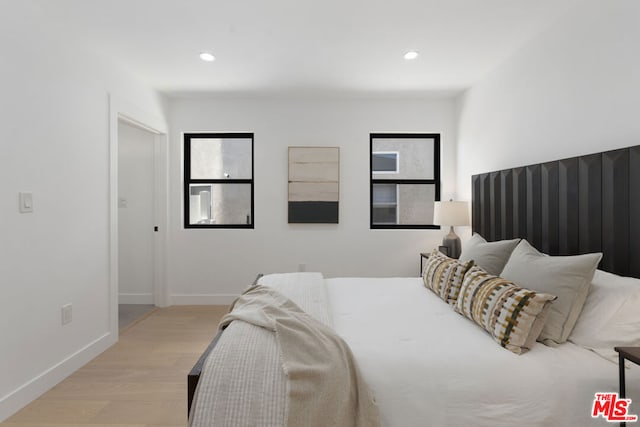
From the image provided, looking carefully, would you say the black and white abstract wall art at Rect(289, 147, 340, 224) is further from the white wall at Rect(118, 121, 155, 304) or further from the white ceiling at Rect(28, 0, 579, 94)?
the white wall at Rect(118, 121, 155, 304)

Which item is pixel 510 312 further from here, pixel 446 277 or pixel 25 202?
pixel 25 202

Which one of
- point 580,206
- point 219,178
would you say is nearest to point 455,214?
point 580,206

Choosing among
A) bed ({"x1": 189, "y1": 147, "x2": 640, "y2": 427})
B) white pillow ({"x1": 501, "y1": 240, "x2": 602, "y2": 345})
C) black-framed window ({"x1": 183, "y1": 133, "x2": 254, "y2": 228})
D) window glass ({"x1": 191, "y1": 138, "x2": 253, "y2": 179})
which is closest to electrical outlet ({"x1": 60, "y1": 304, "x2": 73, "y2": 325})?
bed ({"x1": 189, "y1": 147, "x2": 640, "y2": 427})

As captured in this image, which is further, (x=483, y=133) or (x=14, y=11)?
(x=483, y=133)

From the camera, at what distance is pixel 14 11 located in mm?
2127

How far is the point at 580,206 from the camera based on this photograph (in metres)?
2.00

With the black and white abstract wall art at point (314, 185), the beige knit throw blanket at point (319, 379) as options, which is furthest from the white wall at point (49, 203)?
the black and white abstract wall art at point (314, 185)

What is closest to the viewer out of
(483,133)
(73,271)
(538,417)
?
(538,417)

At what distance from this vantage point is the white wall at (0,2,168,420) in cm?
212

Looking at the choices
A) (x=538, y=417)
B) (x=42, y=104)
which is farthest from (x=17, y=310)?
(x=538, y=417)

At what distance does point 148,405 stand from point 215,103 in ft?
10.8

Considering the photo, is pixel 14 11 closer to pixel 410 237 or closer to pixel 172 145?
pixel 172 145

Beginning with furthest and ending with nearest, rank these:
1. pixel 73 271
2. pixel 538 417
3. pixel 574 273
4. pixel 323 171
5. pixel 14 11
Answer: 1. pixel 323 171
2. pixel 73 271
3. pixel 14 11
4. pixel 574 273
5. pixel 538 417

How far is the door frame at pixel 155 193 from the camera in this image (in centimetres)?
314
